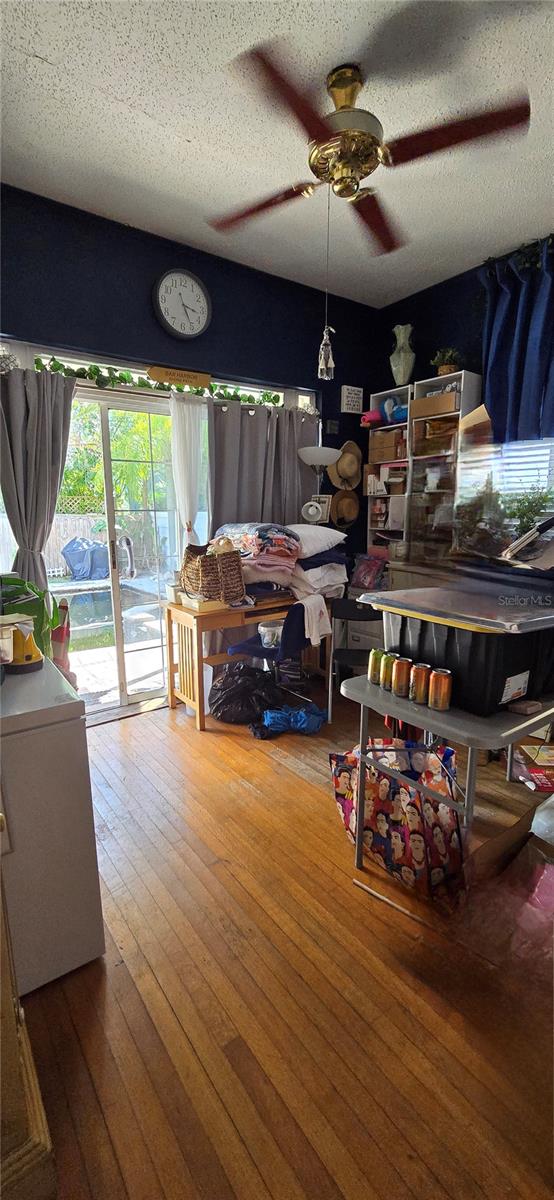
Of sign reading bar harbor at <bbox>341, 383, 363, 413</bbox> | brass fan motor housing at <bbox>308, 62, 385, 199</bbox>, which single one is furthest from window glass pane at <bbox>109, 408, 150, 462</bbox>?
brass fan motor housing at <bbox>308, 62, 385, 199</bbox>

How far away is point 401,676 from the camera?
156 cm

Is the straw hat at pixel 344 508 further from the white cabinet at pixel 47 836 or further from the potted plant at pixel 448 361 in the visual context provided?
the white cabinet at pixel 47 836

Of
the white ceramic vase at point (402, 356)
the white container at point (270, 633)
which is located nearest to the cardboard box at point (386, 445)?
the white ceramic vase at point (402, 356)

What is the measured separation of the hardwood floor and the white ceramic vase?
3358 millimetres

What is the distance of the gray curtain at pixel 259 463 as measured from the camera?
11.4 ft

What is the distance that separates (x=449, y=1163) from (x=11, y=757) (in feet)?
4.30

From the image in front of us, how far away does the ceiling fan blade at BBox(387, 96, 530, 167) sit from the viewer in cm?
145

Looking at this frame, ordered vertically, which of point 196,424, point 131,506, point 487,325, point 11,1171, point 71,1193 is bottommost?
point 71,1193

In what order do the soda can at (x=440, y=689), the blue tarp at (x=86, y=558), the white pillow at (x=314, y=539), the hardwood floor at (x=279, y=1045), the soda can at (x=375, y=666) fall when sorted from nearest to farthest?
the hardwood floor at (x=279, y=1045), the soda can at (x=440, y=689), the soda can at (x=375, y=666), the blue tarp at (x=86, y=558), the white pillow at (x=314, y=539)

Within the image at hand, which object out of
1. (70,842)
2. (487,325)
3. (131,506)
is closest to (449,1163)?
(70,842)

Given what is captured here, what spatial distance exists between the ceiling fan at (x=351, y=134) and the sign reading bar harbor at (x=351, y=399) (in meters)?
2.16

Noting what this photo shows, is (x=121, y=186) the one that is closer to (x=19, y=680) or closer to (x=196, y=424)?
(x=196, y=424)

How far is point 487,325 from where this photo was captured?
11.1 feet

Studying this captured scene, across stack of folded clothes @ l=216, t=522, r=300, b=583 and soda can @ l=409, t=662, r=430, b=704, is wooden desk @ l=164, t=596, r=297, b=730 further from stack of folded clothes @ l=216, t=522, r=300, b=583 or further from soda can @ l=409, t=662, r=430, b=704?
soda can @ l=409, t=662, r=430, b=704
